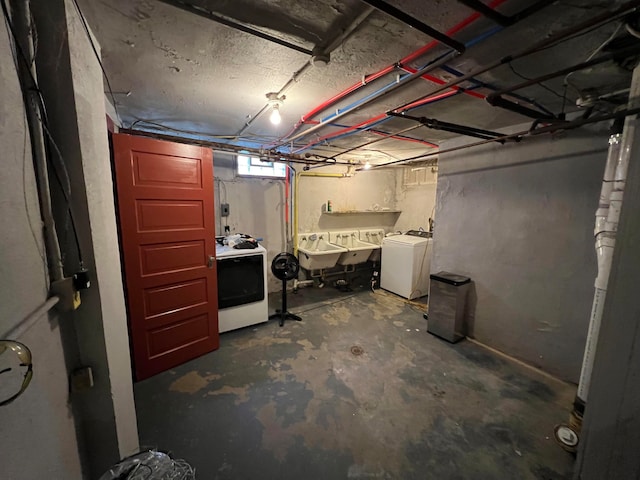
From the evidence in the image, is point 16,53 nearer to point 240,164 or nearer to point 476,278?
point 240,164

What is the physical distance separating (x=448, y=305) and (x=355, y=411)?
1564 millimetres

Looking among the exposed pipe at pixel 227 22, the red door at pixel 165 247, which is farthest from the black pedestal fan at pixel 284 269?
the exposed pipe at pixel 227 22

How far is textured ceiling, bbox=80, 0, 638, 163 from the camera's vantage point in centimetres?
104

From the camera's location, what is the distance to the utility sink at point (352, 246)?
4.30 metres

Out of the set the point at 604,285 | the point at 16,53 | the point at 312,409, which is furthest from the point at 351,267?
the point at 16,53

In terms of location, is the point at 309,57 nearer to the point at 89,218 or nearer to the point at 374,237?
the point at 89,218

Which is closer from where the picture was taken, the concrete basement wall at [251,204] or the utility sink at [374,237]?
the concrete basement wall at [251,204]

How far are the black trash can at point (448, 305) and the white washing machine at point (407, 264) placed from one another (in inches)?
36.5

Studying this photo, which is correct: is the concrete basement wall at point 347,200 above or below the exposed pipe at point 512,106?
below

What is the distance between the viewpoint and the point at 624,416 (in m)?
1.02

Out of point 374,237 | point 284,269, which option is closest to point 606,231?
point 284,269

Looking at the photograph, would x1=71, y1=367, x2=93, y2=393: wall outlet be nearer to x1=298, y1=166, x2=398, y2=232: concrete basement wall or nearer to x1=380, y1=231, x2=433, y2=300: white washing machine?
x1=298, y1=166, x2=398, y2=232: concrete basement wall

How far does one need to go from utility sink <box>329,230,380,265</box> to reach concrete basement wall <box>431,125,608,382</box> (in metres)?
1.61

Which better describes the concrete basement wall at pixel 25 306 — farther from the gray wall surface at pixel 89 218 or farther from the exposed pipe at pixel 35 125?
the gray wall surface at pixel 89 218
